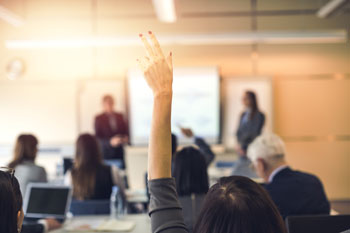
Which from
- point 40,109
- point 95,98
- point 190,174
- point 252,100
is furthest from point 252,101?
point 190,174

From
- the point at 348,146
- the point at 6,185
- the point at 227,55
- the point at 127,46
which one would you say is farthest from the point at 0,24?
the point at 6,185

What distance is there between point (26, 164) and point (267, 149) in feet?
7.00

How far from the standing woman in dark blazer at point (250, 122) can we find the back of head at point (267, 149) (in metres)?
3.48

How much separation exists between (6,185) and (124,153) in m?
6.61

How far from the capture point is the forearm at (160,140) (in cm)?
108

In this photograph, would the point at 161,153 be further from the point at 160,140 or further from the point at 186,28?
the point at 186,28

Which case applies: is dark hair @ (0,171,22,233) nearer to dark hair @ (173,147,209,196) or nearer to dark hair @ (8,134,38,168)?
dark hair @ (173,147,209,196)

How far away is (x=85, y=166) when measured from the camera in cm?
416

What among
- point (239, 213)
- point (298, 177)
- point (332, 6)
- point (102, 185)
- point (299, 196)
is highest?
point (332, 6)

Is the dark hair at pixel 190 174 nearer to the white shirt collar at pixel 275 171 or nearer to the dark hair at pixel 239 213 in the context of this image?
the white shirt collar at pixel 275 171

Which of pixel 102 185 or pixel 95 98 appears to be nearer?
pixel 102 185

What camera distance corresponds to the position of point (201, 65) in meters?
8.12

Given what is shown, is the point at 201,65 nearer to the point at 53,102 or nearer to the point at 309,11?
the point at 309,11

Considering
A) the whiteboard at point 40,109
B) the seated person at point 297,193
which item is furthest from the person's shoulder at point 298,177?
the whiteboard at point 40,109
